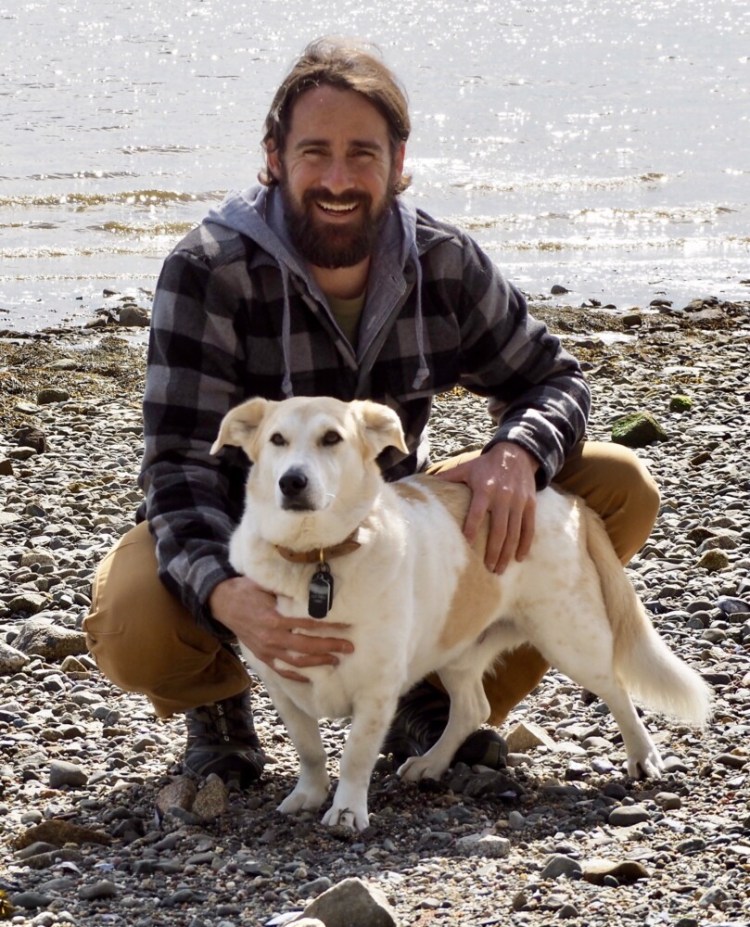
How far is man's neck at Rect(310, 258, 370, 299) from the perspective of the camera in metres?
4.29

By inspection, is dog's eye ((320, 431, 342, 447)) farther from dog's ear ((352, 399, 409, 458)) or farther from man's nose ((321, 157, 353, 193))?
man's nose ((321, 157, 353, 193))

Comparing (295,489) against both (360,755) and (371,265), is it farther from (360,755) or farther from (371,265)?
(371,265)

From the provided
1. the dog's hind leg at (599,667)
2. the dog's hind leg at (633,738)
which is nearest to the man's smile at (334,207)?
the dog's hind leg at (599,667)

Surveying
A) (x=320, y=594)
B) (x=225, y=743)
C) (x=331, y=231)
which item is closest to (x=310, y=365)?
(x=331, y=231)

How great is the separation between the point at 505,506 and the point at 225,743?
1.10 meters

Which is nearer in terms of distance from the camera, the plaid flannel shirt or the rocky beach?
the rocky beach

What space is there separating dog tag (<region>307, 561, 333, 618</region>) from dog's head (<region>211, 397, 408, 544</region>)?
9 centimetres

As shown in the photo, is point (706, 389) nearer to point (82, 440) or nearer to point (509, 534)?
point (82, 440)

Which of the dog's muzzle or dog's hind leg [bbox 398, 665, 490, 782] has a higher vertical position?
the dog's muzzle

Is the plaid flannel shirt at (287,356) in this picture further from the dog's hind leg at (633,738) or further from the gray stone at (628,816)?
the gray stone at (628,816)

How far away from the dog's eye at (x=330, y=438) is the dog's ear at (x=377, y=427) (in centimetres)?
12

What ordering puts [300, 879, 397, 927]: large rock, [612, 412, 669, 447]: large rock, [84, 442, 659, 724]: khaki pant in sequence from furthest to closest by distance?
1. [612, 412, 669, 447]: large rock
2. [84, 442, 659, 724]: khaki pant
3. [300, 879, 397, 927]: large rock

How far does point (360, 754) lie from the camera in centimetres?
379

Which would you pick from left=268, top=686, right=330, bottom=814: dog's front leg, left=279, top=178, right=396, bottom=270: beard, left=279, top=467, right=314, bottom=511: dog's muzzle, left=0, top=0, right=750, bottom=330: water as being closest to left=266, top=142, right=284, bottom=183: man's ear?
left=279, top=178, right=396, bottom=270: beard
